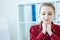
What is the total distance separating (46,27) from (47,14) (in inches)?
5.5

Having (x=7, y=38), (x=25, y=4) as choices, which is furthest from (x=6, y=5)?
(x=7, y=38)

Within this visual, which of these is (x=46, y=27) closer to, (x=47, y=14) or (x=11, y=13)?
(x=47, y=14)

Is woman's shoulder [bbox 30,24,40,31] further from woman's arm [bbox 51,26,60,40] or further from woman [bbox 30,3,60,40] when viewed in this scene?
woman's arm [bbox 51,26,60,40]

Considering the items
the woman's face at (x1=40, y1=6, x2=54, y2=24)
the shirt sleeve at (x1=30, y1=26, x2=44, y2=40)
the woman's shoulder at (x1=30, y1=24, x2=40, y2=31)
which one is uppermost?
the woman's face at (x1=40, y1=6, x2=54, y2=24)

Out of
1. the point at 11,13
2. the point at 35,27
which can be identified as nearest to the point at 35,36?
the point at 35,27

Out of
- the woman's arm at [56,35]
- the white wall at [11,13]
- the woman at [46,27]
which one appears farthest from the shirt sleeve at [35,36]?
the white wall at [11,13]

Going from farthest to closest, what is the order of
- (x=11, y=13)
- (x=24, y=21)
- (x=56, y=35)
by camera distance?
(x=11, y=13), (x=24, y=21), (x=56, y=35)

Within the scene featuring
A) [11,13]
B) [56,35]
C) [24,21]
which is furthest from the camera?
[11,13]

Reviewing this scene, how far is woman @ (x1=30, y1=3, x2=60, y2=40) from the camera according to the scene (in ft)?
4.22

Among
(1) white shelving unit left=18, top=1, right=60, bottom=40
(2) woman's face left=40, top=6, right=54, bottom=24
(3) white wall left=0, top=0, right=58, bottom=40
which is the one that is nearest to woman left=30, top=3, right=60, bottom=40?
(2) woman's face left=40, top=6, right=54, bottom=24

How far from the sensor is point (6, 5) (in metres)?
1.54

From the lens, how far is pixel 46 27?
130 cm

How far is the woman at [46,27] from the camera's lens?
1.29 m

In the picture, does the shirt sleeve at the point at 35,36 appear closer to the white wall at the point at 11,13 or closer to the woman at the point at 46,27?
the woman at the point at 46,27
